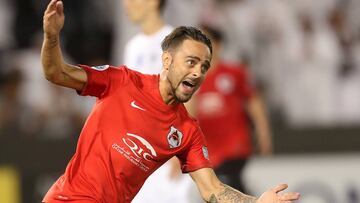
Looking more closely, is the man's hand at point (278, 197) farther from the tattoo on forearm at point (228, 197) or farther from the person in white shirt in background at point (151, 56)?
the person in white shirt in background at point (151, 56)

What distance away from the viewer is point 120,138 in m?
5.65

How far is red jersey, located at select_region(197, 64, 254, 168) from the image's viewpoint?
9.80 meters

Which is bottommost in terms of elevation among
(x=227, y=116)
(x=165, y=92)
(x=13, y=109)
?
(x=13, y=109)

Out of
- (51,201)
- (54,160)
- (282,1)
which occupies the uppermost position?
(282,1)

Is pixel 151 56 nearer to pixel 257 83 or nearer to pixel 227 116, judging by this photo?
pixel 227 116

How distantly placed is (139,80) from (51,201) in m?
0.85

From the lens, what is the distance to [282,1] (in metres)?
11.9

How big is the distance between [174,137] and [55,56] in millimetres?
976

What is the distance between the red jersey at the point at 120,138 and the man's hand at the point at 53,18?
461mm

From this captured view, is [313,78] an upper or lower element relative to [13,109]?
upper

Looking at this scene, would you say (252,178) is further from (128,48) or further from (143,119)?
(143,119)

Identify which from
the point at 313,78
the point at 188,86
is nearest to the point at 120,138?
the point at 188,86

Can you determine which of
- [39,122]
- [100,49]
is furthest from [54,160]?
[100,49]

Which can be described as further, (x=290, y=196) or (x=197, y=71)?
(x=197, y=71)
